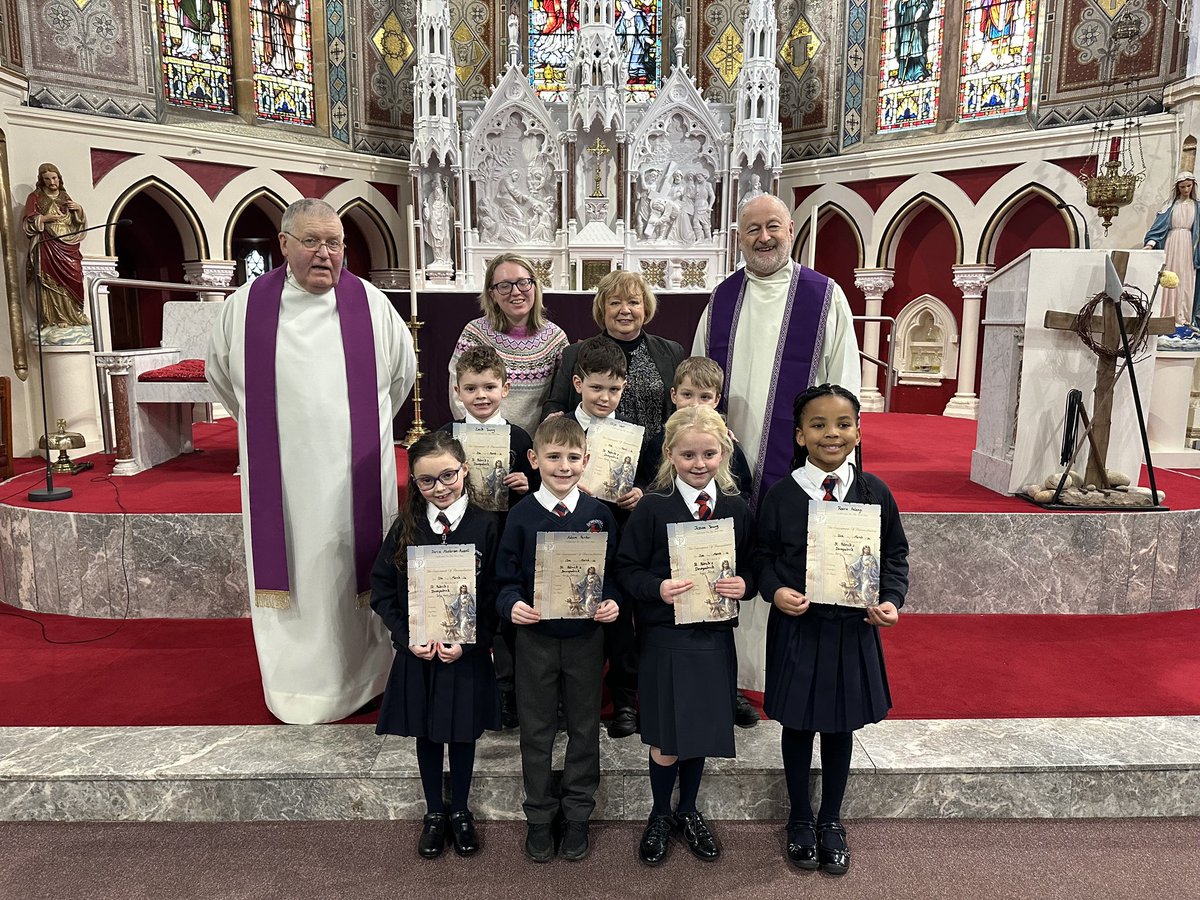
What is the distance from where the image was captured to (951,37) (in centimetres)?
912

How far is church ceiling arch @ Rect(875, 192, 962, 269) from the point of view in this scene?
9.27 meters

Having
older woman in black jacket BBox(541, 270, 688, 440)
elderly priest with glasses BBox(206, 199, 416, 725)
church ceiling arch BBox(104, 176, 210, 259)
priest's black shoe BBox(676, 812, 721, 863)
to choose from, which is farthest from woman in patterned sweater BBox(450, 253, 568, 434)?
church ceiling arch BBox(104, 176, 210, 259)

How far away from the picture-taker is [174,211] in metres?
8.66

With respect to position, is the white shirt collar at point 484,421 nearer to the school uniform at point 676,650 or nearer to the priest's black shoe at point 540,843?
the school uniform at point 676,650

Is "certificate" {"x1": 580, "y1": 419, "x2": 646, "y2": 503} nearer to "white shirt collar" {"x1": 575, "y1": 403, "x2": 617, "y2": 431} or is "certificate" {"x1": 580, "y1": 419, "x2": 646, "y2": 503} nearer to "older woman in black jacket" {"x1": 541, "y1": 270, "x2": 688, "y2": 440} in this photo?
"white shirt collar" {"x1": 575, "y1": 403, "x2": 617, "y2": 431}

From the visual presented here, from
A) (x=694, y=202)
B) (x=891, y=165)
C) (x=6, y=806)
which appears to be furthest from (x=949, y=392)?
(x=6, y=806)

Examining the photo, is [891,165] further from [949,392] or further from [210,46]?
[210,46]

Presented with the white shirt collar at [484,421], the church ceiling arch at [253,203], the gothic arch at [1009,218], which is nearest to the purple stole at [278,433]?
the white shirt collar at [484,421]

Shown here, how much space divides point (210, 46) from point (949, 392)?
30.9ft

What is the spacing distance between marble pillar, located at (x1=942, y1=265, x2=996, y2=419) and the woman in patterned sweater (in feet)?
25.3

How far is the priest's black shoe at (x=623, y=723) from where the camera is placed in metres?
2.67

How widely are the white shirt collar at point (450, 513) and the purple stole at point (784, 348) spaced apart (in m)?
1.04

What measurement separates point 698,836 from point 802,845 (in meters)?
0.30

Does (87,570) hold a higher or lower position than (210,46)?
lower
